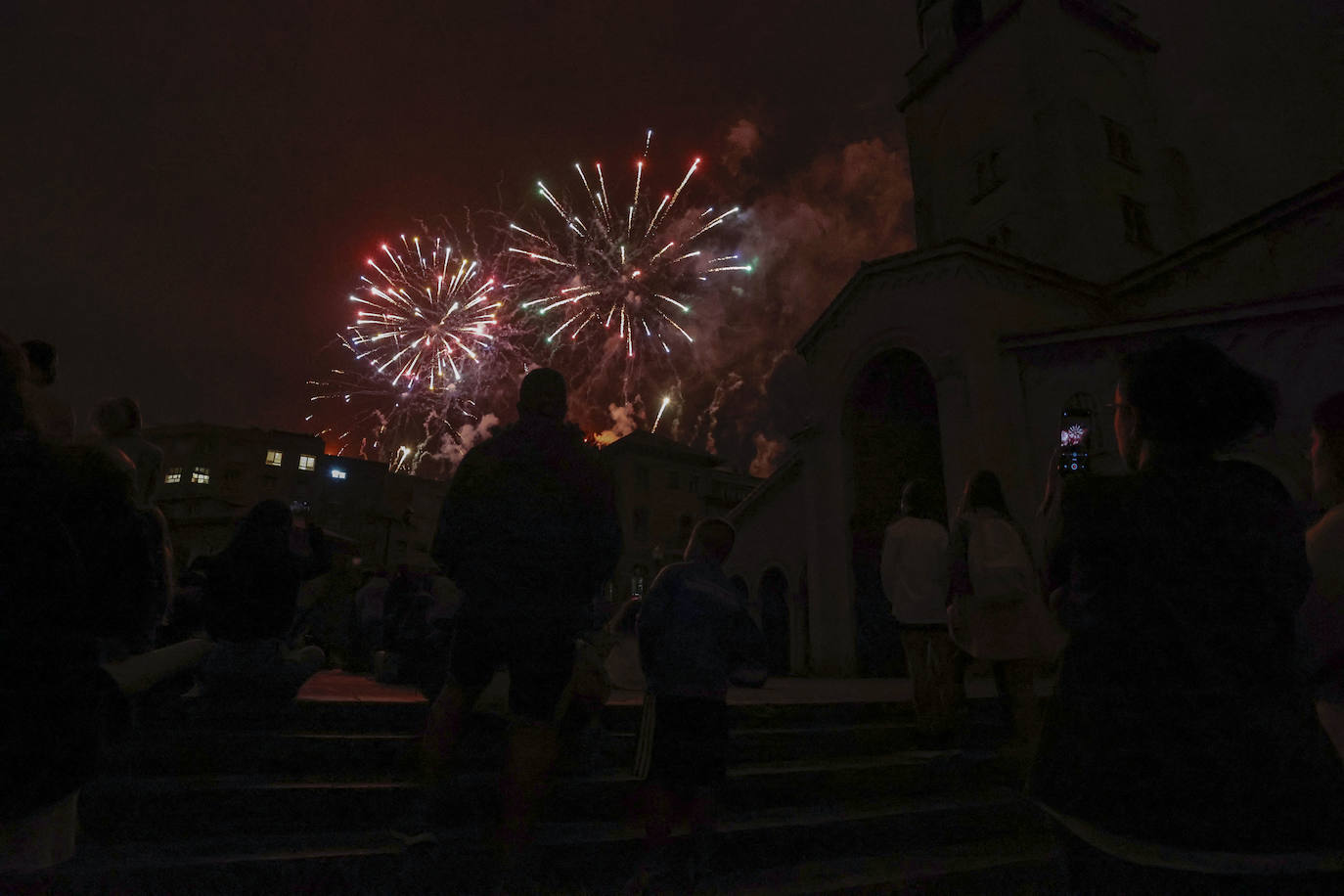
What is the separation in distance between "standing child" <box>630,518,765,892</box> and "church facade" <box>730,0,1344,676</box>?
9.47 m

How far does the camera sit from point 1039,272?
47.4ft

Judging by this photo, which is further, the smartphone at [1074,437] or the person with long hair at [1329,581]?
the smartphone at [1074,437]

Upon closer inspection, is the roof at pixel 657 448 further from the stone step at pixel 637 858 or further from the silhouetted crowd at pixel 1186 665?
the silhouetted crowd at pixel 1186 665

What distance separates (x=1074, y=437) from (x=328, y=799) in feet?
42.2

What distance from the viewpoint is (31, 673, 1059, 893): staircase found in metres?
3.28

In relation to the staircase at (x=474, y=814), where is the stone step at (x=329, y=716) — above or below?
above

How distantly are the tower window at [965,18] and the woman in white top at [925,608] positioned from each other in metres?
24.1

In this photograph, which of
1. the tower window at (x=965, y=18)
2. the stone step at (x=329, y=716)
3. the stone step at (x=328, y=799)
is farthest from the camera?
the tower window at (x=965, y=18)

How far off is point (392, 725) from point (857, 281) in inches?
516

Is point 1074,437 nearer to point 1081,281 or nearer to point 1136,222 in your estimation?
point 1081,281

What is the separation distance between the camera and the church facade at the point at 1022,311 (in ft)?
40.0

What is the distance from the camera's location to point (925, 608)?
19.2ft

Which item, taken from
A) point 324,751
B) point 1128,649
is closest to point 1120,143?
point 1128,649

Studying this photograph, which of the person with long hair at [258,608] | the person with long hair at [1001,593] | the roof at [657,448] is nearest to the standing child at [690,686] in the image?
the person with long hair at [1001,593]
